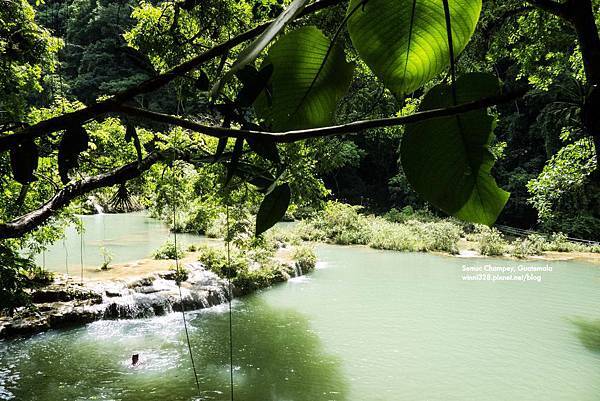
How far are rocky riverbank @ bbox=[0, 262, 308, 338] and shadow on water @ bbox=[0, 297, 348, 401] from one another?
0.20 metres

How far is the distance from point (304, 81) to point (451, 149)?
0.36 ft

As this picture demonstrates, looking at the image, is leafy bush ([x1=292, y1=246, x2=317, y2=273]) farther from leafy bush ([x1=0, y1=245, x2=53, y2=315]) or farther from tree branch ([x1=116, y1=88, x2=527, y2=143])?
tree branch ([x1=116, y1=88, x2=527, y2=143])

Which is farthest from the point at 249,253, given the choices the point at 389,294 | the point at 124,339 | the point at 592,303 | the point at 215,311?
the point at 592,303

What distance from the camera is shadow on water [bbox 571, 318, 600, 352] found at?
656 cm

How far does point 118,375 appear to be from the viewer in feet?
16.5

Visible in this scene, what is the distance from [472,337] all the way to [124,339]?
5.24m

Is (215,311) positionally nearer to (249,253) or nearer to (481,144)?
(249,253)

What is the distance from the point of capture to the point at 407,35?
25 centimetres

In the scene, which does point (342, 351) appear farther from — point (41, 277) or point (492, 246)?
point (492, 246)

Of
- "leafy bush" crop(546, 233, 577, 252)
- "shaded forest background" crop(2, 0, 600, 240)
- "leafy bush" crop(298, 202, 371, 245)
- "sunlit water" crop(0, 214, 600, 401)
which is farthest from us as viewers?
"leafy bush" crop(298, 202, 371, 245)

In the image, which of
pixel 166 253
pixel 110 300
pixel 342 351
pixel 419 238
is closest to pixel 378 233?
pixel 419 238

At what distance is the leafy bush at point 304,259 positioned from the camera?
33.6 feet

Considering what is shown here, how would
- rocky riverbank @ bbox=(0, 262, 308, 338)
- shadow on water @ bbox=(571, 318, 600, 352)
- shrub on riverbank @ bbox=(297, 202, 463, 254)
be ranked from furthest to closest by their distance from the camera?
shrub on riverbank @ bbox=(297, 202, 463, 254)
shadow on water @ bbox=(571, 318, 600, 352)
rocky riverbank @ bbox=(0, 262, 308, 338)

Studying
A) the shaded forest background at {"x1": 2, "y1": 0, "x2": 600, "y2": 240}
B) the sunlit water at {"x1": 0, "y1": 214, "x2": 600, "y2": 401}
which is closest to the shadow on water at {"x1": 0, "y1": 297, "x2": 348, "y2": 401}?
the sunlit water at {"x1": 0, "y1": 214, "x2": 600, "y2": 401}
